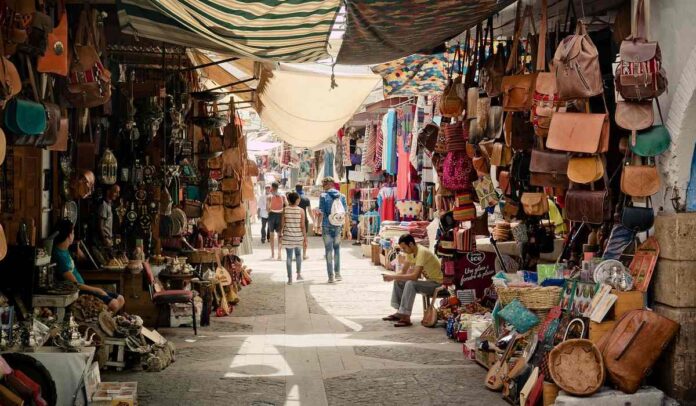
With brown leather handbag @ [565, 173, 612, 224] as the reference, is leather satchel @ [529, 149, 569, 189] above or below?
above

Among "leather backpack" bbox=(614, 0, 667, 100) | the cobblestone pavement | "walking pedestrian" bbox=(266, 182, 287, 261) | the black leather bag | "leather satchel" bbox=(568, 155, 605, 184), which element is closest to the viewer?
"leather backpack" bbox=(614, 0, 667, 100)

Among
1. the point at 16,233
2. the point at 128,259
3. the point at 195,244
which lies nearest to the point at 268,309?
the point at 195,244

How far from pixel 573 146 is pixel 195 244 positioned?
6684mm

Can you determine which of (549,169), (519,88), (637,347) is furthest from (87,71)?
(637,347)

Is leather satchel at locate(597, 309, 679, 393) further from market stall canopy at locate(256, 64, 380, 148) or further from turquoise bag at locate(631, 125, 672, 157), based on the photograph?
market stall canopy at locate(256, 64, 380, 148)

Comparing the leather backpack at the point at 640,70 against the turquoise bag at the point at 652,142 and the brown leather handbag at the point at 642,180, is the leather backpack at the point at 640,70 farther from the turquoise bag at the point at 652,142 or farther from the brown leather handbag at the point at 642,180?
the brown leather handbag at the point at 642,180

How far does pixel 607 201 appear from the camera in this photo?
6.12 m

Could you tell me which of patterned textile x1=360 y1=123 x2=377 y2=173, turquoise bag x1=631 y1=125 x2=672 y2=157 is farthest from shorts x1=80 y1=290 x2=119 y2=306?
patterned textile x1=360 y1=123 x2=377 y2=173

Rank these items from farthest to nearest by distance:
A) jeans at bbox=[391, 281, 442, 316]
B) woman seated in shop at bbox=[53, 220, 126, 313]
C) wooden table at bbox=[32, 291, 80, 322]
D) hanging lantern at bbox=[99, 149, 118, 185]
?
jeans at bbox=[391, 281, 442, 316] → hanging lantern at bbox=[99, 149, 118, 185] → woman seated in shop at bbox=[53, 220, 126, 313] → wooden table at bbox=[32, 291, 80, 322]

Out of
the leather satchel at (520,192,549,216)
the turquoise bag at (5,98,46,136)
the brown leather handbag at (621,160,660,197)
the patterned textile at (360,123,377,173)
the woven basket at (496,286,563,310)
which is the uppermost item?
the patterned textile at (360,123,377,173)

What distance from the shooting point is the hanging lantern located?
8406 millimetres

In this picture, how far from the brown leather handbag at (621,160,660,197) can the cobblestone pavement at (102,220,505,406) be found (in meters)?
1.98

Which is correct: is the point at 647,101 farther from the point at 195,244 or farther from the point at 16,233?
the point at 195,244

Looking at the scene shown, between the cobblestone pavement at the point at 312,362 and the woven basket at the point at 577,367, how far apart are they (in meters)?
1.03
